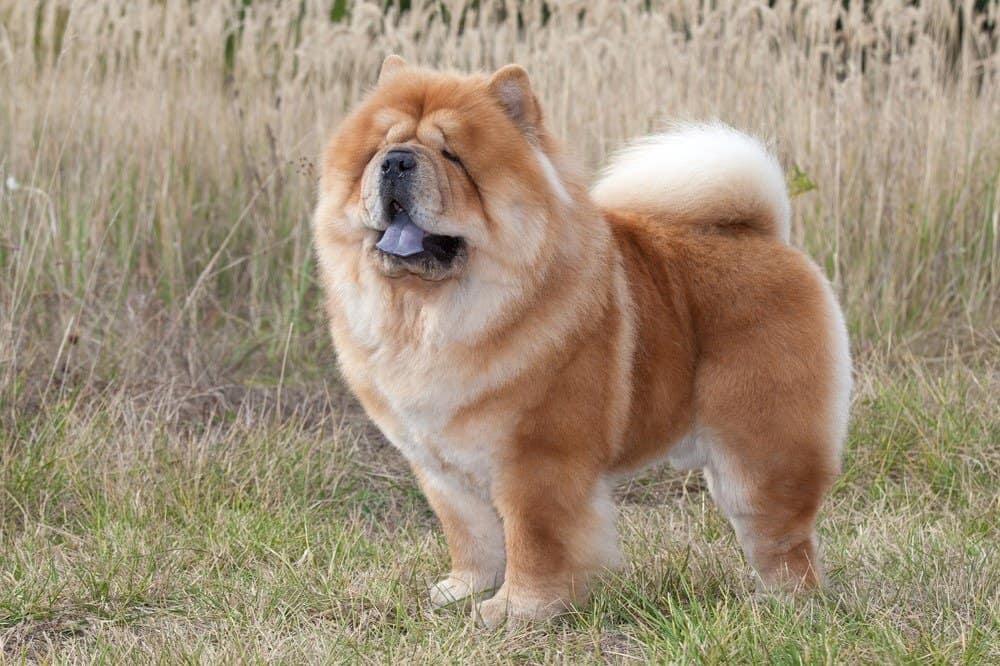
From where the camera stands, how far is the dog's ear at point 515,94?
2.80 meters

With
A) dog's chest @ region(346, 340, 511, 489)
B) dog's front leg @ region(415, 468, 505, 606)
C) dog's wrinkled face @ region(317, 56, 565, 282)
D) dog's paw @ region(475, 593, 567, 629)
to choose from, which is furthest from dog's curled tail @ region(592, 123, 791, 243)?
dog's paw @ region(475, 593, 567, 629)

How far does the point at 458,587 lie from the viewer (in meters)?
3.07

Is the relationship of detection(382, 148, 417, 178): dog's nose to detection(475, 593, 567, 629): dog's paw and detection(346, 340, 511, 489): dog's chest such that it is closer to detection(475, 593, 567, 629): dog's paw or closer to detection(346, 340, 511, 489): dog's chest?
detection(346, 340, 511, 489): dog's chest

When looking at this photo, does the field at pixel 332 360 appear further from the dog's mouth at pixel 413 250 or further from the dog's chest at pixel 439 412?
the dog's mouth at pixel 413 250

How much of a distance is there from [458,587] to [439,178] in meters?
1.08

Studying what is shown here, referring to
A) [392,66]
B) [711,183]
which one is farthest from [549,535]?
[392,66]

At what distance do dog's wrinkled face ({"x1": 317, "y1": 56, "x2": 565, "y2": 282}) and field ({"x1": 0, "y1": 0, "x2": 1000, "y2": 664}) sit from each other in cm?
85

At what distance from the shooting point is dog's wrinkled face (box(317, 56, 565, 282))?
2.62 metres

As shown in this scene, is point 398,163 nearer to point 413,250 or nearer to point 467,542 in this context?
point 413,250

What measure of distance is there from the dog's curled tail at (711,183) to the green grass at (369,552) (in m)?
0.88

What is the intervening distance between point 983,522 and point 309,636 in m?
2.01

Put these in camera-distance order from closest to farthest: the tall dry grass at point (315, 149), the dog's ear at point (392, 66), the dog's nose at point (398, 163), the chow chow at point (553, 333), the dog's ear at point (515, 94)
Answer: the dog's nose at point (398, 163) → the chow chow at point (553, 333) → the dog's ear at point (515, 94) → the dog's ear at point (392, 66) → the tall dry grass at point (315, 149)

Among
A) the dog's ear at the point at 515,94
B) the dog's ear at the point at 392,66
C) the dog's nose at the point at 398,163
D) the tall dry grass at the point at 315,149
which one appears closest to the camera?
the dog's nose at the point at 398,163

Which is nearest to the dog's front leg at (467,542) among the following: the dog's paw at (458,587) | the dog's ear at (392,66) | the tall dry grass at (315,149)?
the dog's paw at (458,587)
